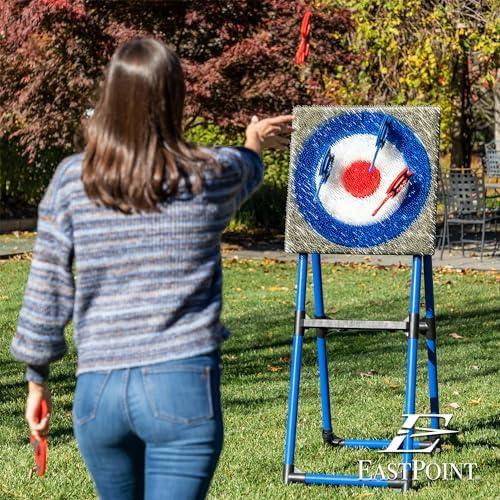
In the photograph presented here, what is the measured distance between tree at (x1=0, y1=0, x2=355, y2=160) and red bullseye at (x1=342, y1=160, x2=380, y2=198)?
1023 cm

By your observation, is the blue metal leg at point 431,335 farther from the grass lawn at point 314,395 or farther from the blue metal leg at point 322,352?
the blue metal leg at point 322,352

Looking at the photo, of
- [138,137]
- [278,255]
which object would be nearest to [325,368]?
[138,137]

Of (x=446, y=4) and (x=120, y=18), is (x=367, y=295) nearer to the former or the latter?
(x=120, y=18)

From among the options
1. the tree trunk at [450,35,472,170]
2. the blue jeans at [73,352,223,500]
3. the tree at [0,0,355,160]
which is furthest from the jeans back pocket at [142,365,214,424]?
the tree trunk at [450,35,472,170]

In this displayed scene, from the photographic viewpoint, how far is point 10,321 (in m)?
10.4

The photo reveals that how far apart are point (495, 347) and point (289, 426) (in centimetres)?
405

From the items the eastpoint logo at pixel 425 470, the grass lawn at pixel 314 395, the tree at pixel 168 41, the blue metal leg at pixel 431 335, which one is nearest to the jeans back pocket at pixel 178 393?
the grass lawn at pixel 314 395

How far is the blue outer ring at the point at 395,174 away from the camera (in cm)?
549

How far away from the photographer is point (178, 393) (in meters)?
2.78

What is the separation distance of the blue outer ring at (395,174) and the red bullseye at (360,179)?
15cm

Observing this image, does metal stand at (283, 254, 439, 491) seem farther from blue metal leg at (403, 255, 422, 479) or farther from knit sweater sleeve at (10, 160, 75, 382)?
knit sweater sleeve at (10, 160, 75, 382)

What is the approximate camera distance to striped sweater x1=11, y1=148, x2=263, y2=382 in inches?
111

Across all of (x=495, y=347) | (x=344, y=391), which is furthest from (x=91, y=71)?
(x=344, y=391)

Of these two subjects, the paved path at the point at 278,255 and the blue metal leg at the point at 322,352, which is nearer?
the blue metal leg at the point at 322,352
